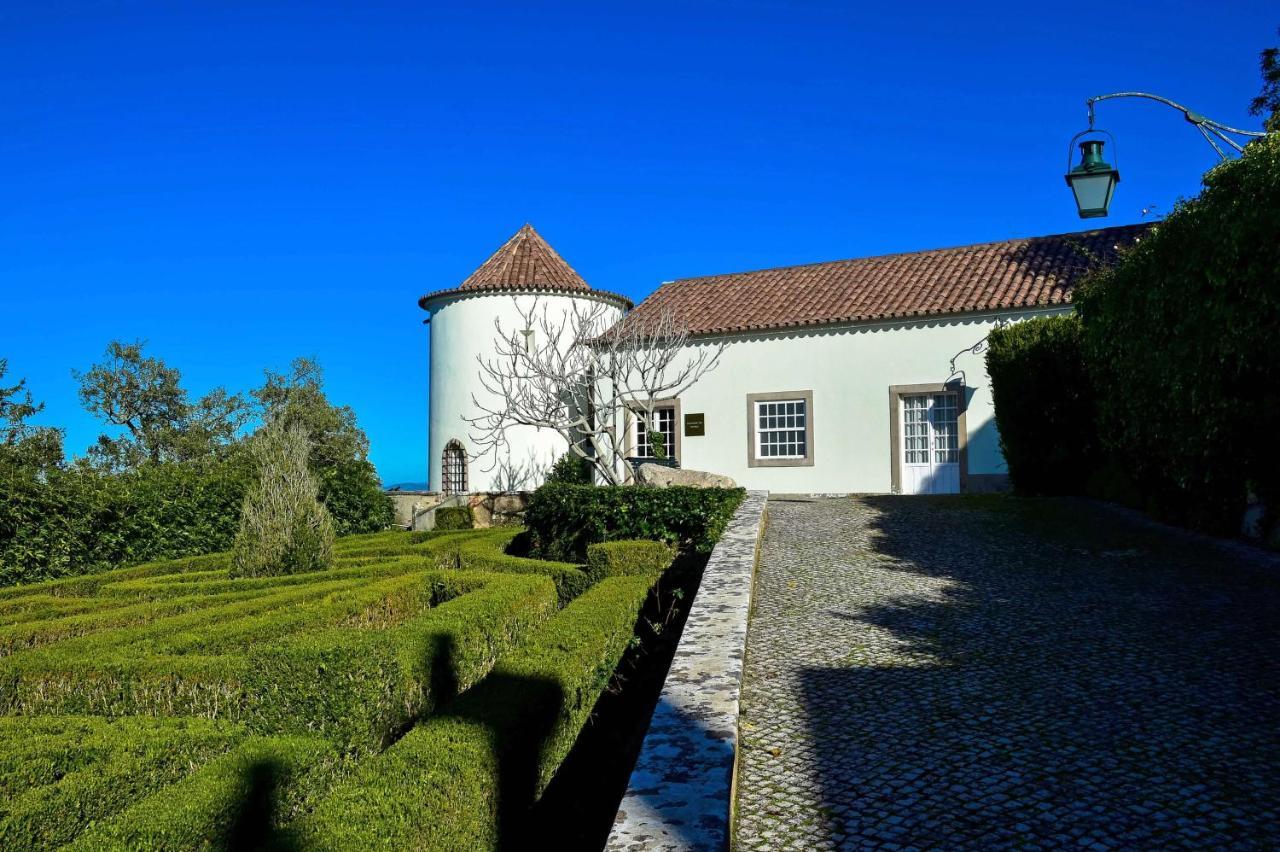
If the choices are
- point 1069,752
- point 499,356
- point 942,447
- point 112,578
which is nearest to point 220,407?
point 499,356

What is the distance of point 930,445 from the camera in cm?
1859

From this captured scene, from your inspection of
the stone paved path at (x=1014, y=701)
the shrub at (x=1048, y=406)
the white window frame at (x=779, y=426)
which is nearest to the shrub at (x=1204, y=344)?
the stone paved path at (x=1014, y=701)

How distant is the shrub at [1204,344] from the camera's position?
7.65m

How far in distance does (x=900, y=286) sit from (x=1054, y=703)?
15.9 m

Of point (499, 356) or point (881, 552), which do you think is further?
point (499, 356)

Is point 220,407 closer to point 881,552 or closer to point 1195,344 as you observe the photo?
point 881,552

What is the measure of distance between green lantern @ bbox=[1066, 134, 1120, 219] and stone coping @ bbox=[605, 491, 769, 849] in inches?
262

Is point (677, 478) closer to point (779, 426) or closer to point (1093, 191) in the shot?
point (779, 426)

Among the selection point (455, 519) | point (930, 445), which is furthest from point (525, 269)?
point (930, 445)

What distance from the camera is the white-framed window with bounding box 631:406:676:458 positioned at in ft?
69.6

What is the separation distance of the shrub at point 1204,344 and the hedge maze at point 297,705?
5.91 m

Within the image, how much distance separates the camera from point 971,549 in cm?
1010

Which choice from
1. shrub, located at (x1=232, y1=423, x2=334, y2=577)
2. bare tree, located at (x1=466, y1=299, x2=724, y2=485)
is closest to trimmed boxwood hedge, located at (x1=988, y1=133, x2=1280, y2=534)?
bare tree, located at (x1=466, y1=299, x2=724, y2=485)

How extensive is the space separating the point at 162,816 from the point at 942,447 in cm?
1715
